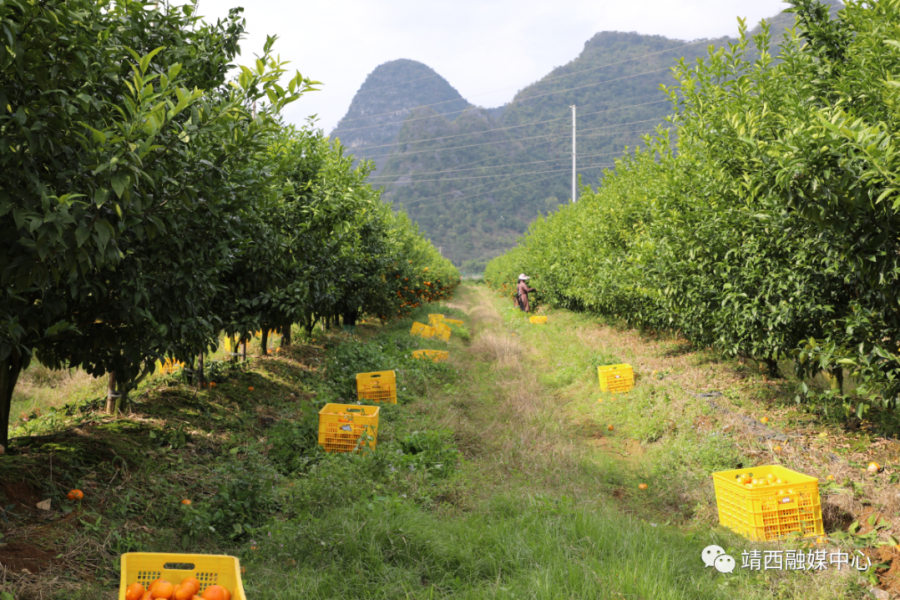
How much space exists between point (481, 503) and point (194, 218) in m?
3.25

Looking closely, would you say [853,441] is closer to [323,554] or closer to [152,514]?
[323,554]

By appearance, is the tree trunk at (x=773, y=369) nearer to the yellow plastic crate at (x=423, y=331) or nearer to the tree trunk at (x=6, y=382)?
the yellow plastic crate at (x=423, y=331)

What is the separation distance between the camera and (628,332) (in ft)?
43.9

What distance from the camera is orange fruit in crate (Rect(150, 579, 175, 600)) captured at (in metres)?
2.34

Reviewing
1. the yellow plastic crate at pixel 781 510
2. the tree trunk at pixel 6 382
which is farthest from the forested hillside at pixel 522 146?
the yellow plastic crate at pixel 781 510

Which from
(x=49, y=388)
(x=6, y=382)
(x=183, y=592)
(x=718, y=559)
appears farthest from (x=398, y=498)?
(x=49, y=388)

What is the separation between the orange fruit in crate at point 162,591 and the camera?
2.34m

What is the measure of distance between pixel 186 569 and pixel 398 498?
1797 millimetres

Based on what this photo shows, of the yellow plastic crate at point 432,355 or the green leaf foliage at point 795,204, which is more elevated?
the green leaf foliage at point 795,204

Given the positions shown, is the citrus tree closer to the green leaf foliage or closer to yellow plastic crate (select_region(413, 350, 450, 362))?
the green leaf foliage

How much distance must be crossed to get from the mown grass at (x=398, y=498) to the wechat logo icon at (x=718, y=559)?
0.08 meters

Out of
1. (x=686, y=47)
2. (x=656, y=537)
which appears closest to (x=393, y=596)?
(x=656, y=537)

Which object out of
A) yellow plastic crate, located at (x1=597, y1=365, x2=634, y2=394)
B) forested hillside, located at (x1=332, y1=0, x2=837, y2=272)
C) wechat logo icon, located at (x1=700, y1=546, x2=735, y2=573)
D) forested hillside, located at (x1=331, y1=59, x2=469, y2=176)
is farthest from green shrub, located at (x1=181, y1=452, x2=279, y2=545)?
forested hillside, located at (x1=331, y1=59, x2=469, y2=176)

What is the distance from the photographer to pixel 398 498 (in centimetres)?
407
